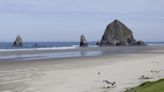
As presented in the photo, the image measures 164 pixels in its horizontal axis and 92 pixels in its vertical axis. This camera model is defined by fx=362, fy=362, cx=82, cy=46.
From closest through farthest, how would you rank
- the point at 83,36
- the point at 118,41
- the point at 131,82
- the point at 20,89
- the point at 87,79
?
the point at 20,89 < the point at 131,82 < the point at 87,79 < the point at 83,36 < the point at 118,41

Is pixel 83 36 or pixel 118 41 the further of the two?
pixel 118 41

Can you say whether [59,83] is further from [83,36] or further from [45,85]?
[83,36]

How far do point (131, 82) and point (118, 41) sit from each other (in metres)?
125

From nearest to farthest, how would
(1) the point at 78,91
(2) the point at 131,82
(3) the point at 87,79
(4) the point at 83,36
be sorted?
(1) the point at 78,91, (2) the point at 131,82, (3) the point at 87,79, (4) the point at 83,36

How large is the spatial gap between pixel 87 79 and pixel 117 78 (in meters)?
1.55

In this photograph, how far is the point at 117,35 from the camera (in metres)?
143

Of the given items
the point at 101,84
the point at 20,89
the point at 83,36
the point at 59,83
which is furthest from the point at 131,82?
the point at 83,36

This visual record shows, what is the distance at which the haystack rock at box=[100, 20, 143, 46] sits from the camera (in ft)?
461

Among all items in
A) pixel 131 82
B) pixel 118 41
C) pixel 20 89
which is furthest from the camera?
pixel 118 41

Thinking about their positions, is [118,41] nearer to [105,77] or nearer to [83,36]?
[83,36]

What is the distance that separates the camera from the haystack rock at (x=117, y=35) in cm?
14038

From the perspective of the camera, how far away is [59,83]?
55.0 feet

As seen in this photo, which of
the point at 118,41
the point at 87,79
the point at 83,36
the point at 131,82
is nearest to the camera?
the point at 131,82

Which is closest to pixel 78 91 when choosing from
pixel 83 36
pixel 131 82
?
pixel 131 82
